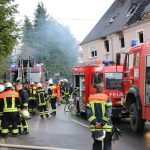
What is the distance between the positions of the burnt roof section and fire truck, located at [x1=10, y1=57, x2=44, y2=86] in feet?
26.3

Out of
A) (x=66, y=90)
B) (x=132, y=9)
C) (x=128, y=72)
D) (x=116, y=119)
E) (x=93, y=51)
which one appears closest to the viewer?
(x=128, y=72)

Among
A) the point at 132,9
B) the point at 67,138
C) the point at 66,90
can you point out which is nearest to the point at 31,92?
the point at 67,138

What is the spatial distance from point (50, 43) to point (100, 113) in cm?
5073

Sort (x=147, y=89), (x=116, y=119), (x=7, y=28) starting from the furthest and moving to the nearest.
Result: (x=116, y=119)
(x=7, y=28)
(x=147, y=89)

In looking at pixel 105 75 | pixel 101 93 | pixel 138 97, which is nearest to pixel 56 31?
pixel 105 75

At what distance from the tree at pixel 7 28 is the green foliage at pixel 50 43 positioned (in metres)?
39.8

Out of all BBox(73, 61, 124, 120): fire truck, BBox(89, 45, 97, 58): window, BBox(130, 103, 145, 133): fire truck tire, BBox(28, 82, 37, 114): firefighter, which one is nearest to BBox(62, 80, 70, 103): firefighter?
BBox(89, 45, 97, 58): window

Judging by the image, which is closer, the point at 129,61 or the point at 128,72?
the point at 128,72

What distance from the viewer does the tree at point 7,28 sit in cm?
1600

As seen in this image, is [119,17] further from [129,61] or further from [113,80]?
[129,61]

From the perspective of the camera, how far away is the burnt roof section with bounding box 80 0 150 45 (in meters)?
30.8

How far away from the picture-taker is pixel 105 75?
16.4m

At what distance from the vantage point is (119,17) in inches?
1364

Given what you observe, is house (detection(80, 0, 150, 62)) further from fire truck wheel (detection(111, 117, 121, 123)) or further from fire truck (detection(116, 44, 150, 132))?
fire truck (detection(116, 44, 150, 132))
